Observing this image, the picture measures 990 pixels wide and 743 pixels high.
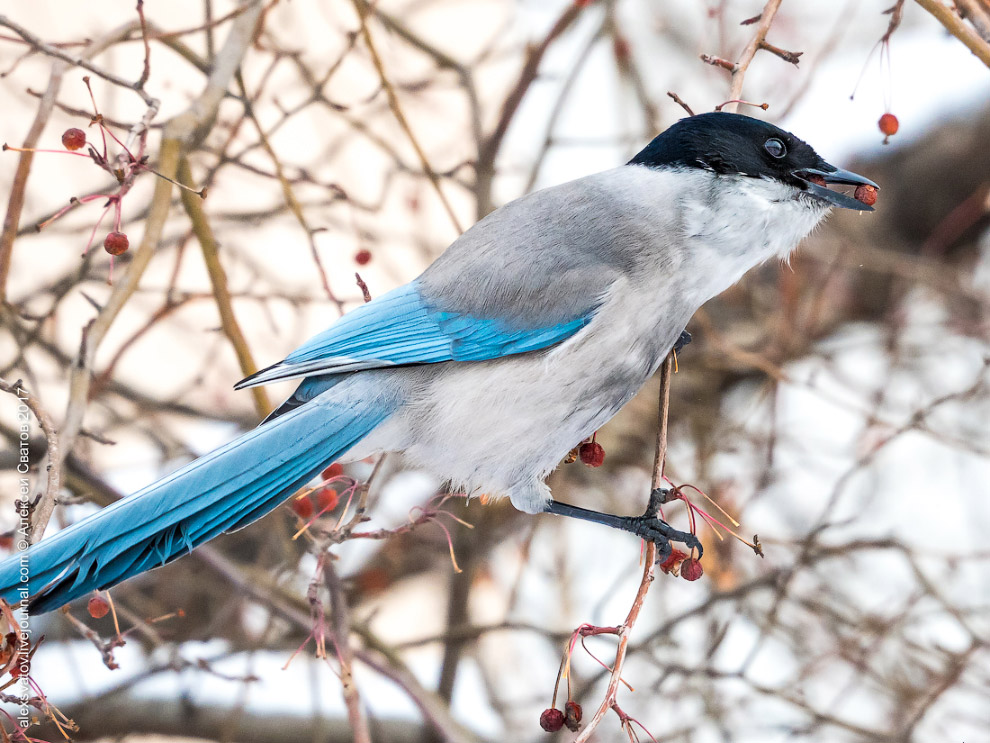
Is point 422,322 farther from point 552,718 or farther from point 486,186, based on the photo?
point 486,186

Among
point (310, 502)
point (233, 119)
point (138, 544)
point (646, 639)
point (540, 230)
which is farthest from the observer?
point (233, 119)

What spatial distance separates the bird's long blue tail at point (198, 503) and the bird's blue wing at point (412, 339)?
7cm

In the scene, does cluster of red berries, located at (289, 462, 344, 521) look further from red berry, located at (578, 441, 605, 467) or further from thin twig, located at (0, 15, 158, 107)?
thin twig, located at (0, 15, 158, 107)

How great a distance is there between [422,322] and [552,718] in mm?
887

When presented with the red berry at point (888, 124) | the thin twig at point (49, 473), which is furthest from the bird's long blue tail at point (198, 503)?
the red berry at point (888, 124)

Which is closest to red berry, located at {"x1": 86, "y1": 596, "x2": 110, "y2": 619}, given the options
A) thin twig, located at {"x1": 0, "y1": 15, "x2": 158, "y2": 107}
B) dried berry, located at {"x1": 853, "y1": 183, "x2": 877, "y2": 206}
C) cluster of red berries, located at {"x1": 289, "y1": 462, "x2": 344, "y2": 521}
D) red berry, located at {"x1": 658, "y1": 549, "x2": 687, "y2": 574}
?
cluster of red berries, located at {"x1": 289, "y1": 462, "x2": 344, "y2": 521}

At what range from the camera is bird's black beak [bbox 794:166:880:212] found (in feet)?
6.93

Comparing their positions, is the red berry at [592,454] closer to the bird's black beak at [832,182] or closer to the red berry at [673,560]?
the red berry at [673,560]

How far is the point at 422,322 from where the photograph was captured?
87.1 inches

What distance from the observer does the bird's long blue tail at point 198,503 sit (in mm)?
1652

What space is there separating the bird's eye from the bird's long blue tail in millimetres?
992

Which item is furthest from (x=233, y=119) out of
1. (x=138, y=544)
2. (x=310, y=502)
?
(x=138, y=544)

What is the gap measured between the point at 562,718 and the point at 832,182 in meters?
1.28

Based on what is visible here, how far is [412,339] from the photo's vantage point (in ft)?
7.18
